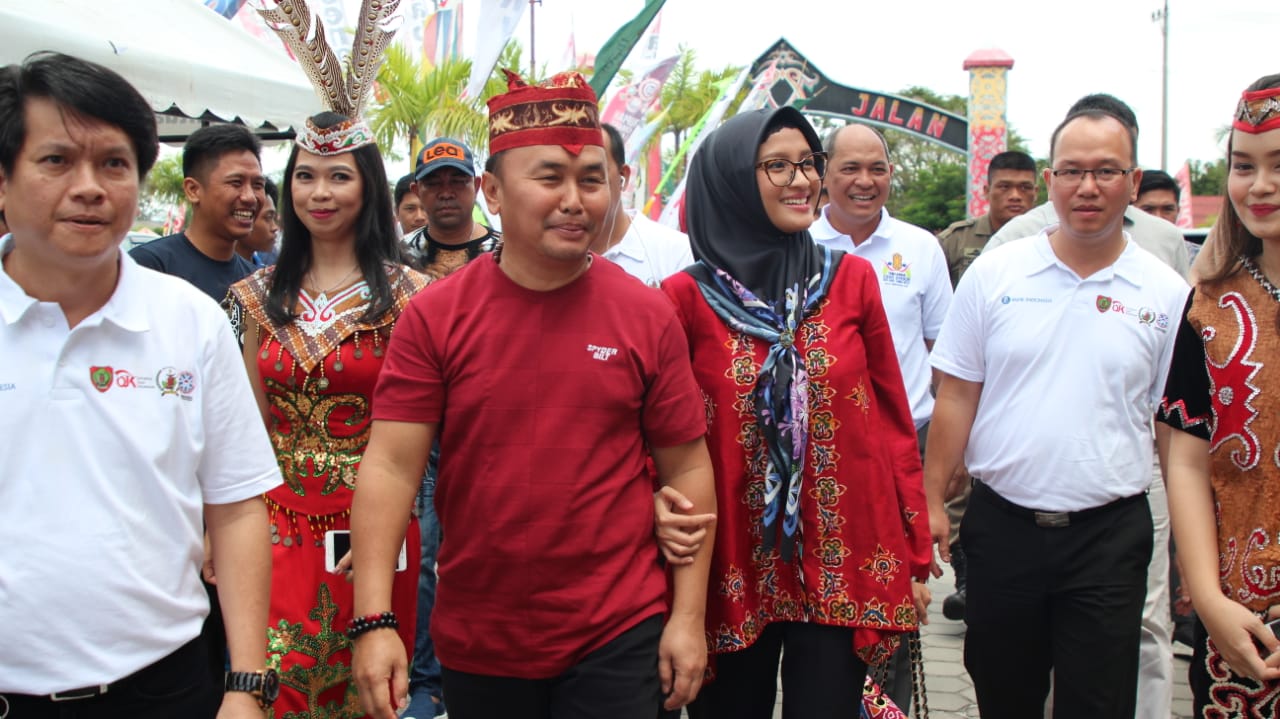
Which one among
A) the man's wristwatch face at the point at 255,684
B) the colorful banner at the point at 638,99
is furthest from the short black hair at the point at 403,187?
the colorful banner at the point at 638,99

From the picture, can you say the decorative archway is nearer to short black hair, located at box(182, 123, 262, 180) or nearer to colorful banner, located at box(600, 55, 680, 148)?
colorful banner, located at box(600, 55, 680, 148)

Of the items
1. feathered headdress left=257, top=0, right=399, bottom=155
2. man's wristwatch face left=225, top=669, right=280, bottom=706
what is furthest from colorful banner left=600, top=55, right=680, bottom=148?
man's wristwatch face left=225, top=669, right=280, bottom=706

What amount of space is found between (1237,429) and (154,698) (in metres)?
2.45

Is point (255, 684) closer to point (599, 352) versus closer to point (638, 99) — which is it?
point (599, 352)

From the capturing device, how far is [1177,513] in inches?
112

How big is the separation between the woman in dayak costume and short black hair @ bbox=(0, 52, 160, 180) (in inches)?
54.2

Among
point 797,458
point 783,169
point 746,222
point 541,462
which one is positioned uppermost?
point 783,169

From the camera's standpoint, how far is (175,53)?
6.57 metres

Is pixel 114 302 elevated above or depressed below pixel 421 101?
below

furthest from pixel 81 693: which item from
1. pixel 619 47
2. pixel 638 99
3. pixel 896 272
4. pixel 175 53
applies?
pixel 638 99

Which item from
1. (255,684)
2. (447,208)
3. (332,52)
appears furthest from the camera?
(447,208)

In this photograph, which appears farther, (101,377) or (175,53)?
(175,53)

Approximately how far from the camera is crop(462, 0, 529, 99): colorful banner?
8000 millimetres

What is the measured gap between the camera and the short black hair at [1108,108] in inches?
144
